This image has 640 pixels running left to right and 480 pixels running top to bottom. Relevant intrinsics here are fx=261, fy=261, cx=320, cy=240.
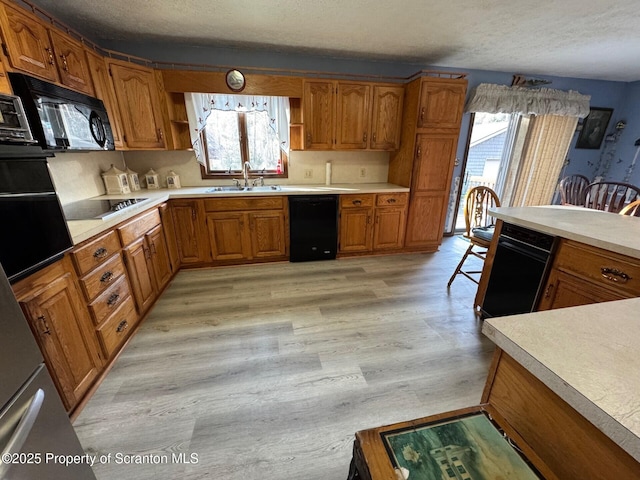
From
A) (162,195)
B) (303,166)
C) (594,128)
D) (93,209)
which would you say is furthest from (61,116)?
(594,128)

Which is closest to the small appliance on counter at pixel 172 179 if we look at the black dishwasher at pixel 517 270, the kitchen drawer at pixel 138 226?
the kitchen drawer at pixel 138 226

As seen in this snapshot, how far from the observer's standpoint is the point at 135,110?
2570mm

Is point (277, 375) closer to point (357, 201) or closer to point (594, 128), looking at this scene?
point (357, 201)

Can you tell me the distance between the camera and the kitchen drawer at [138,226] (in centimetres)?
190

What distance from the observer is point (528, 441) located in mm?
671

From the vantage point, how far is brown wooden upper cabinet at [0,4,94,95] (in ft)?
4.87

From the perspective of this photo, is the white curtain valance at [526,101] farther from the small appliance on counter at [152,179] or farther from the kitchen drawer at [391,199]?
the small appliance on counter at [152,179]

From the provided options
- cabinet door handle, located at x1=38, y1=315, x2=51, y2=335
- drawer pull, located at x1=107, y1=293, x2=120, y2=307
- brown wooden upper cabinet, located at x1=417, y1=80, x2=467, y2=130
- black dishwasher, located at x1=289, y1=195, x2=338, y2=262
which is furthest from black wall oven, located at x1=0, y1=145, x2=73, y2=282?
brown wooden upper cabinet, located at x1=417, y1=80, x2=467, y2=130

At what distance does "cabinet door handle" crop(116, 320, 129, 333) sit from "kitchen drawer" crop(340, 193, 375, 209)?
2322 mm

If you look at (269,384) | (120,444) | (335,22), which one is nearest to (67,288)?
(120,444)

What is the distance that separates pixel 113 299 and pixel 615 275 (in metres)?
2.93

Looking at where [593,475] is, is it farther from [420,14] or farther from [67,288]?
[420,14]

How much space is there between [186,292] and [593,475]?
2.77 meters

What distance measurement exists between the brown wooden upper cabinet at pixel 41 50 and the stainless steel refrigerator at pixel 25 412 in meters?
1.70
